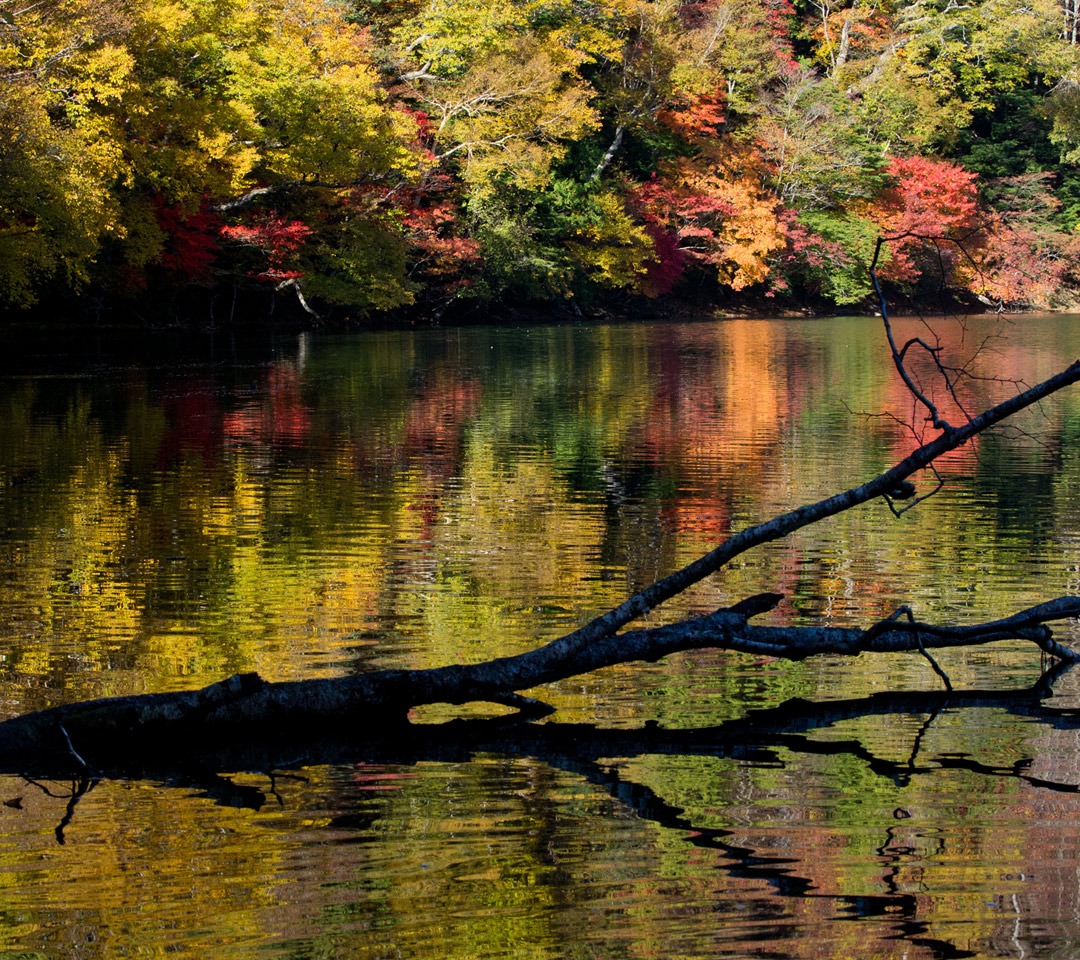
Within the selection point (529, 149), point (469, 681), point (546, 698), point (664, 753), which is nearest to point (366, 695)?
point (469, 681)

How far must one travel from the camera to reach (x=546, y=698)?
19.8 feet

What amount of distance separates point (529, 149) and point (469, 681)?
3649 centimetres

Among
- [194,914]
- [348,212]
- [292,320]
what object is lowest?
[194,914]

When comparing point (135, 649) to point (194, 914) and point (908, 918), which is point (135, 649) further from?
point (908, 918)

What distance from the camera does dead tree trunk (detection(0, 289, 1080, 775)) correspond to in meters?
5.16

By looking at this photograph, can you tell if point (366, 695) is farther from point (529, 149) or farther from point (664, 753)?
point (529, 149)

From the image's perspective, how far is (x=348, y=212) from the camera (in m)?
39.3

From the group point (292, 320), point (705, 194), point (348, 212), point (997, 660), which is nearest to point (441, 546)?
point (997, 660)

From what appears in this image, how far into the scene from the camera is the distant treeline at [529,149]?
1126 inches

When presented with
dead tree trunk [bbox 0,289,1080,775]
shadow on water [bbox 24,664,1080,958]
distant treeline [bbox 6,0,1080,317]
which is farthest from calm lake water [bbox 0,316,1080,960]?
distant treeline [bbox 6,0,1080,317]

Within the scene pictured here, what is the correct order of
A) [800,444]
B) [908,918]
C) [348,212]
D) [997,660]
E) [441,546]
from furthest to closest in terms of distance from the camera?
1. [348,212]
2. [800,444]
3. [441,546]
4. [997,660]
5. [908,918]

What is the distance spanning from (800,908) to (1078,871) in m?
0.89

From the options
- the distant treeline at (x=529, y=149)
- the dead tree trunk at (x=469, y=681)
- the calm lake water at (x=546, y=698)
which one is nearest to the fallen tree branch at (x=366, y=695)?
the dead tree trunk at (x=469, y=681)

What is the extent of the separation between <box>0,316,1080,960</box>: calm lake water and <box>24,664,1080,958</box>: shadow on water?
0.02m
